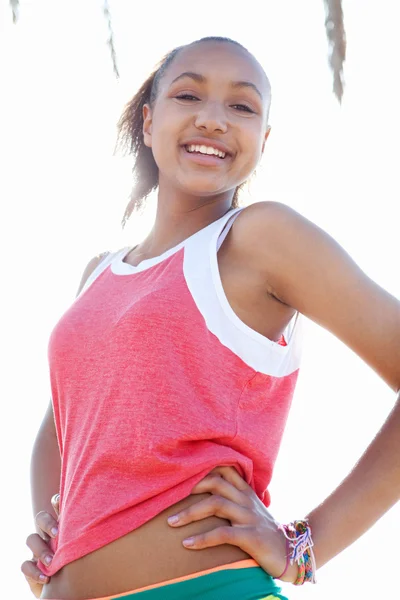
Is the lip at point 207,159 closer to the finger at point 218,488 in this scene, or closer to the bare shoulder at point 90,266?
the bare shoulder at point 90,266

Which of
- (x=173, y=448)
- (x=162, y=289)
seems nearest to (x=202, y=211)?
(x=162, y=289)

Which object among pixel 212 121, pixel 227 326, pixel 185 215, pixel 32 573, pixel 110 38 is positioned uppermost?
pixel 110 38

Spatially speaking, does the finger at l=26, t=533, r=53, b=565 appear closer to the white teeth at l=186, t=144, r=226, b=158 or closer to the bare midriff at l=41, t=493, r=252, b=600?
the bare midriff at l=41, t=493, r=252, b=600

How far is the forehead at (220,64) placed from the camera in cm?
236

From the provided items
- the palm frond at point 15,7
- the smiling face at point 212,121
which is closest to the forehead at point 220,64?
the smiling face at point 212,121

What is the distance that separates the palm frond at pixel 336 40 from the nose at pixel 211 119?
1.23 feet

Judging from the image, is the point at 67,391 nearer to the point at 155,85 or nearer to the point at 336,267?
the point at 336,267

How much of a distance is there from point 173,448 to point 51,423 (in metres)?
0.90

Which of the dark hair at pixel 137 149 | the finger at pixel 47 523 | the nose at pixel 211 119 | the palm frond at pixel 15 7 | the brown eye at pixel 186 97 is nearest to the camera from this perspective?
the finger at pixel 47 523

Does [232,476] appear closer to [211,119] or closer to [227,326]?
[227,326]

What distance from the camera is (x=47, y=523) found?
219cm

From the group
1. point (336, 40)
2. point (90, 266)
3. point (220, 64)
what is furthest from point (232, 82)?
point (90, 266)

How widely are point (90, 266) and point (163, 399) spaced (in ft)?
3.20

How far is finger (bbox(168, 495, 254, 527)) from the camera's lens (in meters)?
1.81
